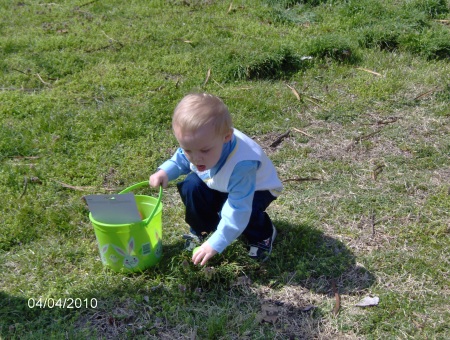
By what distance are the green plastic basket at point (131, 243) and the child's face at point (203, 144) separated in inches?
11.9

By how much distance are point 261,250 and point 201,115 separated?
97 cm

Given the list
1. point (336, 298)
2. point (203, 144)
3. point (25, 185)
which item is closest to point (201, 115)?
point (203, 144)

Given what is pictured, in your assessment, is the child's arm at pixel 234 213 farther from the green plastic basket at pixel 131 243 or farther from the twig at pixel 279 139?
the twig at pixel 279 139

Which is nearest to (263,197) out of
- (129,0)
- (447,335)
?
(447,335)

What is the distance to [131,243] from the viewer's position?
2891 millimetres

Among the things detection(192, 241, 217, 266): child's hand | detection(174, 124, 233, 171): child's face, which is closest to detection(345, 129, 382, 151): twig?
detection(174, 124, 233, 171): child's face

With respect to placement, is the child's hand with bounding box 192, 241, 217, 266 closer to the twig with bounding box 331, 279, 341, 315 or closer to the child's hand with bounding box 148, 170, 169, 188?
the child's hand with bounding box 148, 170, 169, 188

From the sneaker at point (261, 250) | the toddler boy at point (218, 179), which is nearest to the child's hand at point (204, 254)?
the toddler boy at point (218, 179)

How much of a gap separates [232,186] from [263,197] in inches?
14.4

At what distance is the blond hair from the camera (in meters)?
2.63

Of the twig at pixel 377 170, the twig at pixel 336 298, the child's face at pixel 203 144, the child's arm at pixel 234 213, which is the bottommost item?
the twig at pixel 336 298

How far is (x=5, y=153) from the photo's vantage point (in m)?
4.14

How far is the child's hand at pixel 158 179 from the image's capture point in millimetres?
3031

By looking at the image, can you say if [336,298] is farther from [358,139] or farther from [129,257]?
[358,139]
